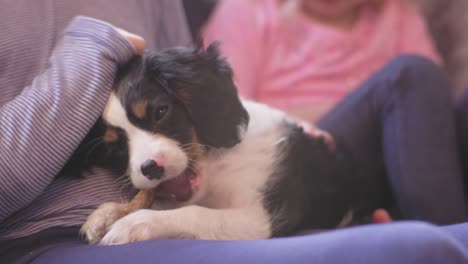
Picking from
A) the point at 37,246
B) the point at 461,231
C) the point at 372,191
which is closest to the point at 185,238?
the point at 37,246

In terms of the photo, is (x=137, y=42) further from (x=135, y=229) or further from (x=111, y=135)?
(x=135, y=229)

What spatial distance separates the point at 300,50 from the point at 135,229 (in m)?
1.28

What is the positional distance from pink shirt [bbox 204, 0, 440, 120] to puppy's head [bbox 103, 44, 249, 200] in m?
0.75

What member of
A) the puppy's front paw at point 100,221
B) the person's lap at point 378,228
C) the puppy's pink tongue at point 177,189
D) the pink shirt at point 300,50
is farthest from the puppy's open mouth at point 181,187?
the pink shirt at point 300,50

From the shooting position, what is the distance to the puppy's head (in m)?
1.04

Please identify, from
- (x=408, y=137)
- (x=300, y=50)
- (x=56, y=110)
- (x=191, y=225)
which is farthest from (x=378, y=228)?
(x=300, y=50)

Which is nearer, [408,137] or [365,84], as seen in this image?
[408,137]

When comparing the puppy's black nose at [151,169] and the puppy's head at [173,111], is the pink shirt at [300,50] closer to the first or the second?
the puppy's head at [173,111]

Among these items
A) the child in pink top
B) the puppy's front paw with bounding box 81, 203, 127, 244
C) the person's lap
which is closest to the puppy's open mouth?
the puppy's front paw with bounding box 81, 203, 127, 244

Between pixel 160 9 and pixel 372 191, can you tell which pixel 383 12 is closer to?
pixel 372 191

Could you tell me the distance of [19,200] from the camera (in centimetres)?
98

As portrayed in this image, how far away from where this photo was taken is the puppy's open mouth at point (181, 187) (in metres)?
1.13

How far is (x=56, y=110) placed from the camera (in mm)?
1005

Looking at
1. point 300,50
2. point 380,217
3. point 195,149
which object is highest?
point 195,149
